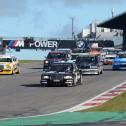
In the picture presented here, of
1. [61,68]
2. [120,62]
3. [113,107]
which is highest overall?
[61,68]

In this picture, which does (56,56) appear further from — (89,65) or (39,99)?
(39,99)

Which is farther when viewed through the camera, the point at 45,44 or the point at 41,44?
the point at 41,44

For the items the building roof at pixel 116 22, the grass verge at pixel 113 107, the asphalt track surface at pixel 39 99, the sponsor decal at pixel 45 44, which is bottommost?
the asphalt track surface at pixel 39 99

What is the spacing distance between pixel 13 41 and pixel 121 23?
165ft

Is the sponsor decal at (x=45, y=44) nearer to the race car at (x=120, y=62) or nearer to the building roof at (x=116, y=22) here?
the building roof at (x=116, y=22)

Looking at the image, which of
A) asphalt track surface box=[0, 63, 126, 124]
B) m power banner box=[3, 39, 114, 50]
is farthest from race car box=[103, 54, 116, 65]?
asphalt track surface box=[0, 63, 126, 124]

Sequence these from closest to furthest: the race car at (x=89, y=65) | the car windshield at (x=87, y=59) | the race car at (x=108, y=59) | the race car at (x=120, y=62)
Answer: the race car at (x=89, y=65) < the car windshield at (x=87, y=59) < the race car at (x=120, y=62) < the race car at (x=108, y=59)

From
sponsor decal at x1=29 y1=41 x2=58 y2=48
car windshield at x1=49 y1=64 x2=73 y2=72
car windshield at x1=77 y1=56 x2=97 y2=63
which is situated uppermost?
sponsor decal at x1=29 y1=41 x2=58 y2=48

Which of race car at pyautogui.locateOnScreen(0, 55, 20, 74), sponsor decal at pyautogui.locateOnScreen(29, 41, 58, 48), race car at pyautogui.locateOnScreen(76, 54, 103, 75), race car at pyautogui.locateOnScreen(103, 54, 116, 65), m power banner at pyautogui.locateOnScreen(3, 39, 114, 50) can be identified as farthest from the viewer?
sponsor decal at pyautogui.locateOnScreen(29, 41, 58, 48)

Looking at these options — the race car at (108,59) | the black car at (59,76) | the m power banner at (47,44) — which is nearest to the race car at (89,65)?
the black car at (59,76)

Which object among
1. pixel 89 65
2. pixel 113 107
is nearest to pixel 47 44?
pixel 89 65

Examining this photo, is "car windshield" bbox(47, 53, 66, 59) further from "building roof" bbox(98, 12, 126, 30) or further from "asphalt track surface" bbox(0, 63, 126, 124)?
"asphalt track surface" bbox(0, 63, 126, 124)

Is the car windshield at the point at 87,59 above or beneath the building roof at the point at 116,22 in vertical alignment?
beneath

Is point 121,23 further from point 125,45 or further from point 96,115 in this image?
point 96,115
